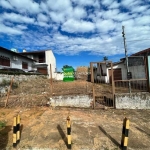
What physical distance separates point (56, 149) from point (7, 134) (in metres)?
1.96

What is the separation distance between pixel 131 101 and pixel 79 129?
3.69 metres

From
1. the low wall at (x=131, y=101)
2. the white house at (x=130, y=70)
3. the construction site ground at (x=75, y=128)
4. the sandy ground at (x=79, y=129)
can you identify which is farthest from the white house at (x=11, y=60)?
the low wall at (x=131, y=101)

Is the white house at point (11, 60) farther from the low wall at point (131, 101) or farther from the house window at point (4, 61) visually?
the low wall at point (131, 101)

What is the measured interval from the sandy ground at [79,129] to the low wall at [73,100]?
1.55 feet

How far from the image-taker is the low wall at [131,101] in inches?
269

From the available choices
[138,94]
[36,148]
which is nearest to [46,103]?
[36,148]

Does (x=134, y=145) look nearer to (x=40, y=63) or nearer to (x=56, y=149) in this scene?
(x=56, y=149)

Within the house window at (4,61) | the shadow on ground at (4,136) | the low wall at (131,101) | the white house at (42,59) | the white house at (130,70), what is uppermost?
the white house at (42,59)

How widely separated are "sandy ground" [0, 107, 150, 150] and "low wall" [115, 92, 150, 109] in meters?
0.34

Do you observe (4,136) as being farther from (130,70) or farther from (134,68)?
(130,70)

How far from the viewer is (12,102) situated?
7730 mm

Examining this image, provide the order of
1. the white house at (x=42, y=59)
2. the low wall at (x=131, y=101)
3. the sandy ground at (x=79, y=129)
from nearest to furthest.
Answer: the sandy ground at (x=79, y=129) → the low wall at (x=131, y=101) → the white house at (x=42, y=59)

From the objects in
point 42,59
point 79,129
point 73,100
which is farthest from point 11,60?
point 79,129

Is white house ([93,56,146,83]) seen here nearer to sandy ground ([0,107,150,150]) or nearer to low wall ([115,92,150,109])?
low wall ([115,92,150,109])
